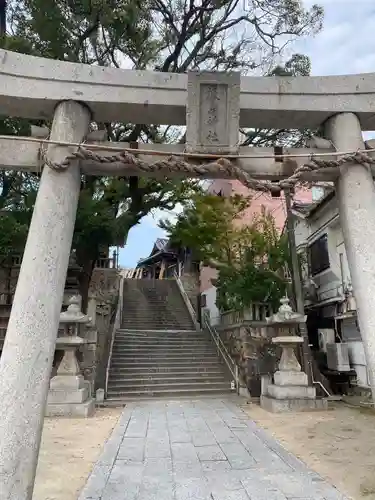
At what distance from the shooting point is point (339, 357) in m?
13.5

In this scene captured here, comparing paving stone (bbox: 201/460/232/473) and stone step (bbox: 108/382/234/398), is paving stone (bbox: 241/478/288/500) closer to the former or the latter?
paving stone (bbox: 201/460/232/473)

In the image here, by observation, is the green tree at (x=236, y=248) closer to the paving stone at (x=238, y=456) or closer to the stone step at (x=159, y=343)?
the stone step at (x=159, y=343)

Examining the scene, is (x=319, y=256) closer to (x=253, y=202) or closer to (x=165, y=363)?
(x=253, y=202)

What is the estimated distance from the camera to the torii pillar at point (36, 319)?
3201 mm

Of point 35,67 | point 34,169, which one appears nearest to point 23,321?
point 34,169

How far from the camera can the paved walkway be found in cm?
452

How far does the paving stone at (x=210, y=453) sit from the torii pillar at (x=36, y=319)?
11.3 feet

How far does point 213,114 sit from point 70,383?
8.17 metres

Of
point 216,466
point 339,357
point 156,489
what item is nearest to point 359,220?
point 156,489

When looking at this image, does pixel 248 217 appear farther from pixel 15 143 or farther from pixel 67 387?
pixel 15 143

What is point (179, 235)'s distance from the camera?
17.1 metres

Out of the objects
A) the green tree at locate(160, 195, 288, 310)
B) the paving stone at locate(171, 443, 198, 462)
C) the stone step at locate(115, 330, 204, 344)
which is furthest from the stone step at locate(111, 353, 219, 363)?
the paving stone at locate(171, 443, 198, 462)

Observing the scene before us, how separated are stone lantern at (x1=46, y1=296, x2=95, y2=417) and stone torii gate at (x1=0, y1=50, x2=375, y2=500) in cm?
712

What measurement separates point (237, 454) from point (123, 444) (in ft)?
6.50
